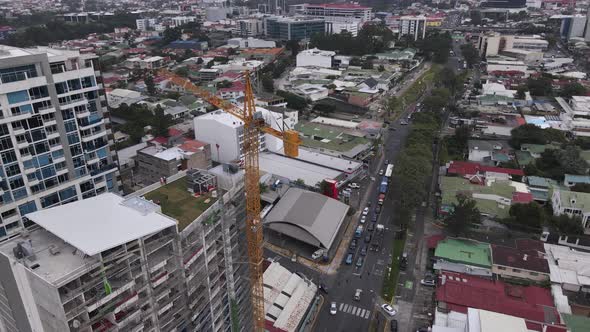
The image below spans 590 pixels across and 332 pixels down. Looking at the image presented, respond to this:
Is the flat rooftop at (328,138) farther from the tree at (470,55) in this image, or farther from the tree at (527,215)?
the tree at (470,55)

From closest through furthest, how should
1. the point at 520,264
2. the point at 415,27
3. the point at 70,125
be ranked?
1. the point at 70,125
2. the point at 520,264
3. the point at 415,27

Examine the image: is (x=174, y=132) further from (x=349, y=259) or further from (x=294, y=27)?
(x=294, y=27)

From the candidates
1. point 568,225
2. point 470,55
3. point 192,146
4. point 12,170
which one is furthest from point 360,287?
point 470,55

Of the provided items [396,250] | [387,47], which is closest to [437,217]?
[396,250]

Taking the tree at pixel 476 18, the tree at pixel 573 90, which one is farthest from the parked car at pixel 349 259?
the tree at pixel 476 18

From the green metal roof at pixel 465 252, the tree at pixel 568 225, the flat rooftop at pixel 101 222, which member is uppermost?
the flat rooftop at pixel 101 222

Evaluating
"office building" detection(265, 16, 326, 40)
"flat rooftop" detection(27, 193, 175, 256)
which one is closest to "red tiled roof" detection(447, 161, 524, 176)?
"flat rooftop" detection(27, 193, 175, 256)

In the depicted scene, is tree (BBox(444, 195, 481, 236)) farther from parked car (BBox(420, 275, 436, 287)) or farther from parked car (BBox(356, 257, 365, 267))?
parked car (BBox(356, 257, 365, 267))
